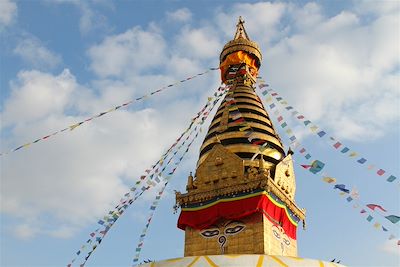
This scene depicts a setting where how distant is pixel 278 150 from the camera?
1712cm

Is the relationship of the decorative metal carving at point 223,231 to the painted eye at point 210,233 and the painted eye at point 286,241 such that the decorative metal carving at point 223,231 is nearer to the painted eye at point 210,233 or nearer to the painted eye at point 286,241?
the painted eye at point 210,233

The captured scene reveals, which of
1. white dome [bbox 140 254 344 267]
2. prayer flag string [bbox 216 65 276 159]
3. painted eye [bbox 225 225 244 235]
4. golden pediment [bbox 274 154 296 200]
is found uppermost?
prayer flag string [bbox 216 65 276 159]

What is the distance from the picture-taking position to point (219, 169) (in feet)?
52.9

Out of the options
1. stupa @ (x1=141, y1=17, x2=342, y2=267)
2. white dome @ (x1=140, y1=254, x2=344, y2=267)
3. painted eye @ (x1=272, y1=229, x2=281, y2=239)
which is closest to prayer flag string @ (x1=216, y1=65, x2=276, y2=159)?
stupa @ (x1=141, y1=17, x2=342, y2=267)

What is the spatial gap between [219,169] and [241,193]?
4.66 feet

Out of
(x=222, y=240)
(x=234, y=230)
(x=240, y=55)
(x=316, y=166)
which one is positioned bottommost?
(x=222, y=240)

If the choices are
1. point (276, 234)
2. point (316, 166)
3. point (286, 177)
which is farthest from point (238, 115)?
point (316, 166)

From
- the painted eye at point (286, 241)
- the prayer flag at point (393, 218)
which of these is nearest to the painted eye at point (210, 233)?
the painted eye at point (286, 241)

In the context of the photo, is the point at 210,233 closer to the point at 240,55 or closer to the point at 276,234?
the point at 276,234

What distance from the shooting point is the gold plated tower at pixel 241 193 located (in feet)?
48.2

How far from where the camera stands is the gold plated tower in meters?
14.7

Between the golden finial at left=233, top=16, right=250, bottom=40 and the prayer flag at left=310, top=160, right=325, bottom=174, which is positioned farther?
the golden finial at left=233, top=16, right=250, bottom=40

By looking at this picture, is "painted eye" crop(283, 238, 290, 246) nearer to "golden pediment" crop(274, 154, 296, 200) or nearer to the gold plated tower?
the gold plated tower

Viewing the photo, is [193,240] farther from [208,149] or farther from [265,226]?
[208,149]
